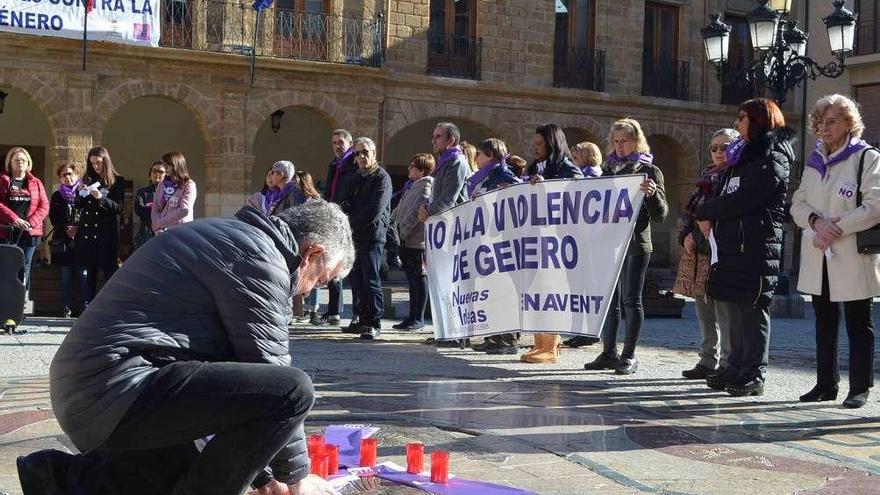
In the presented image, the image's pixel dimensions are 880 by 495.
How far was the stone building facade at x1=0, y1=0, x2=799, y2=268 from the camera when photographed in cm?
2091

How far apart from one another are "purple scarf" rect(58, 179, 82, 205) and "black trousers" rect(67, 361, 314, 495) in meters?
8.60

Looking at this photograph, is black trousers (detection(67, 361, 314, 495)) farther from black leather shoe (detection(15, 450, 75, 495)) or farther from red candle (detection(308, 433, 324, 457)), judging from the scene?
red candle (detection(308, 433, 324, 457))

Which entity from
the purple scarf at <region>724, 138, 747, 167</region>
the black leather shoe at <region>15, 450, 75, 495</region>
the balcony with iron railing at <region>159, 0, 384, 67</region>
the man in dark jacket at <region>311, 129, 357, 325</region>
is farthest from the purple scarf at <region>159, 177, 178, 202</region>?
the balcony with iron railing at <region>159, 0, 384, 67</region>

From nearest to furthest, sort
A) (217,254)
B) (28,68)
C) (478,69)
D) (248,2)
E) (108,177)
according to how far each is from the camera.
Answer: (217,254), (108,177), (28,68), (248,2), (478,69)

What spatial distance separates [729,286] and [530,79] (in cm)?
1864

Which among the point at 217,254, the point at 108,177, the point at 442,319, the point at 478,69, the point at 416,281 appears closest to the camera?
the point at 217,254

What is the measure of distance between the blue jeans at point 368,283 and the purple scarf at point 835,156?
442 cm

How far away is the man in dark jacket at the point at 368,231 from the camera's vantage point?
1041cm

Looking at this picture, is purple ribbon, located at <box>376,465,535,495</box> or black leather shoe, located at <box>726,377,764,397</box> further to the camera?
black leather shoe, located at <box>726,377,764,397</box>

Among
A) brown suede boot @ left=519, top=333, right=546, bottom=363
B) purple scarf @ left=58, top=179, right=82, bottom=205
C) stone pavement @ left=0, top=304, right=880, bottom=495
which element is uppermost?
purple scarf @ left=58, top=179, right=82, bottom=205

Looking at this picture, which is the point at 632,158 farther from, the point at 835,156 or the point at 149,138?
the point at 149,138

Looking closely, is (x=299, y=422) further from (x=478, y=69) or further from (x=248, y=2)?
(x=478, y=69)

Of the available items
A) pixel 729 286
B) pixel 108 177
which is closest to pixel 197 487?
pixel 729 286

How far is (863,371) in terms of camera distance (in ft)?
22.5
